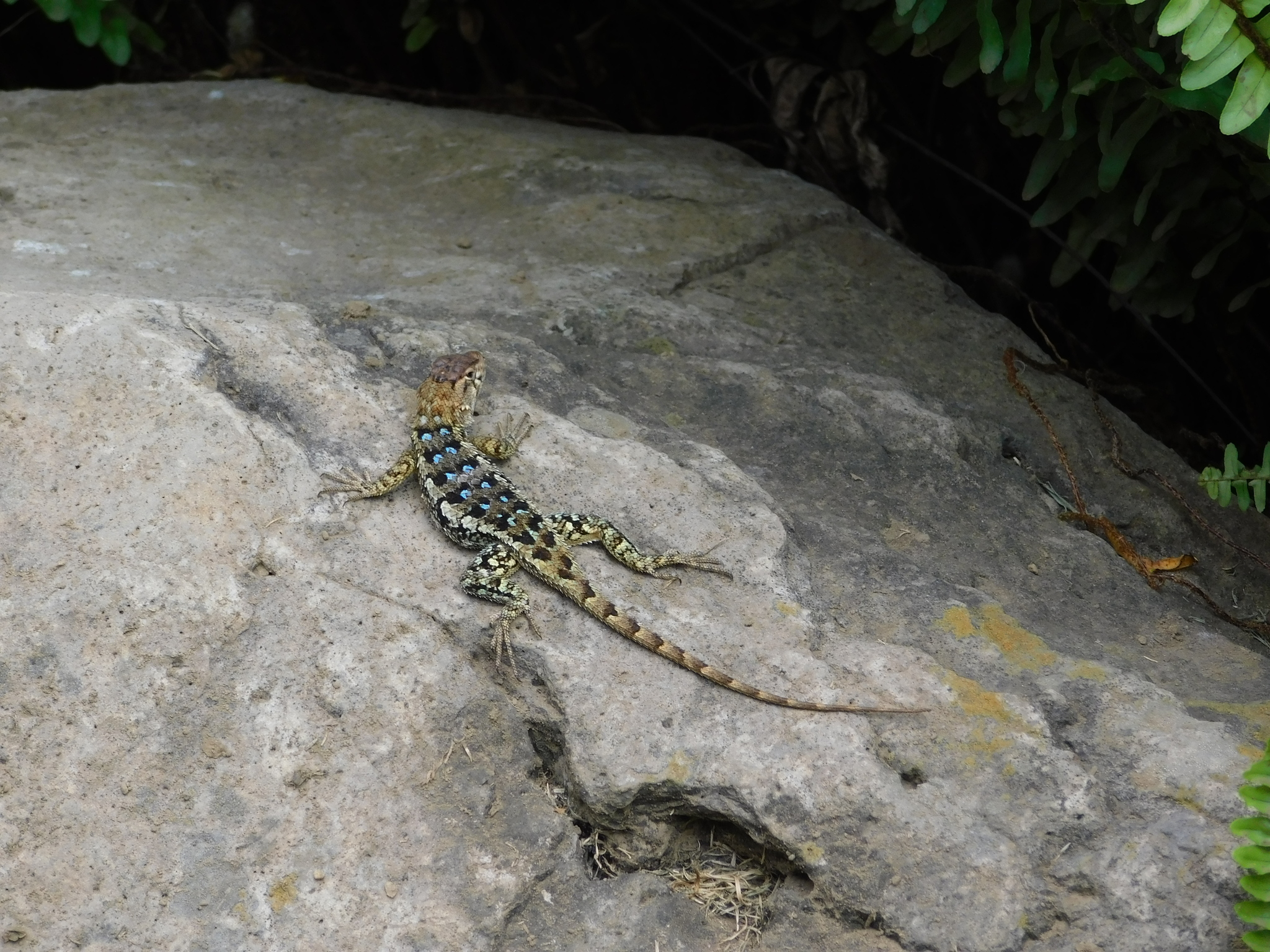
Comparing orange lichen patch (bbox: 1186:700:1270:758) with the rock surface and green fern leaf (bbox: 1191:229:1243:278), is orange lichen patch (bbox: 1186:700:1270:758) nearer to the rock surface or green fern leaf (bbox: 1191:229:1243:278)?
the rock surface

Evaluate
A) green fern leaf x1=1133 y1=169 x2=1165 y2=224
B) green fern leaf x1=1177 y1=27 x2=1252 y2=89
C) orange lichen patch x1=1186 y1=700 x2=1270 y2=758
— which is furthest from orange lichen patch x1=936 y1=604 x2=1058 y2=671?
green fern leaf x1=1133 y1=169 x2=1165 y2=224

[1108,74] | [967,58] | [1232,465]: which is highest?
[1108,74]

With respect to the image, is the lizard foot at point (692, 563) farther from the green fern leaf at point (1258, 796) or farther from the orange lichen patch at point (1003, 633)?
the green fern leaf at point (1258, 796)

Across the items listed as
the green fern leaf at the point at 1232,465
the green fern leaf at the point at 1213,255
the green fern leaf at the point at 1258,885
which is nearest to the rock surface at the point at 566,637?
the green fern leaf at the point at 1258,885

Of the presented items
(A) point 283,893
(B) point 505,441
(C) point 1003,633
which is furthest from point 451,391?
(C) point 1003,633

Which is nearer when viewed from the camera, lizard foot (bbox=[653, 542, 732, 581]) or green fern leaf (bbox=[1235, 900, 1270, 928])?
green fern leaf (bbox=[1235, 900, 1270, 928])

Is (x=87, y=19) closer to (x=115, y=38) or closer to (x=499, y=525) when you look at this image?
(x=115, y=38)

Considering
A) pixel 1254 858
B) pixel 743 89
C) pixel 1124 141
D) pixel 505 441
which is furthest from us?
pixel 743 89
